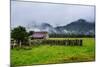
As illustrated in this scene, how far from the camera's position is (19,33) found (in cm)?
250

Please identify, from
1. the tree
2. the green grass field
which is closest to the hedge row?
the green grass field

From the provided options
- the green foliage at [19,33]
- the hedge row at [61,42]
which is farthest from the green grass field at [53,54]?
the green foliage at [19,33]

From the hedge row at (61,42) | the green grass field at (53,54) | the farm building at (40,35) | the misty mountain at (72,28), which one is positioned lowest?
the green grass field at (53,54)

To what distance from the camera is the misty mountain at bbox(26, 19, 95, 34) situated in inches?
102

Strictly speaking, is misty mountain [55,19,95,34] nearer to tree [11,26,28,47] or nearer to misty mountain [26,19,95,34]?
misty mountain [26,19,95,34]

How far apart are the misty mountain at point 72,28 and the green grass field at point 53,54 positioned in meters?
0.14

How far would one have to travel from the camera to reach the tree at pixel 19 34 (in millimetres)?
2455

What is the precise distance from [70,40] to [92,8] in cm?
56

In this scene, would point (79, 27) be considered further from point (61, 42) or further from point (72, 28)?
point (61, 42)

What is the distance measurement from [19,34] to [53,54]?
0.51 meters

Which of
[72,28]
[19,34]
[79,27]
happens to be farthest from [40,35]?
[79,27]

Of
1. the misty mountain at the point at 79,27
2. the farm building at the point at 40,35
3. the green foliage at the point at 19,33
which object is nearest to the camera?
the green foliage at the point at 19,33

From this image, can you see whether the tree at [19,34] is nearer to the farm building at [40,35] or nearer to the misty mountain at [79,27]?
the farm building at [40,35]

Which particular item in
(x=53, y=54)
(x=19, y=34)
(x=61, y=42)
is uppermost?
(x=19, y=34)
